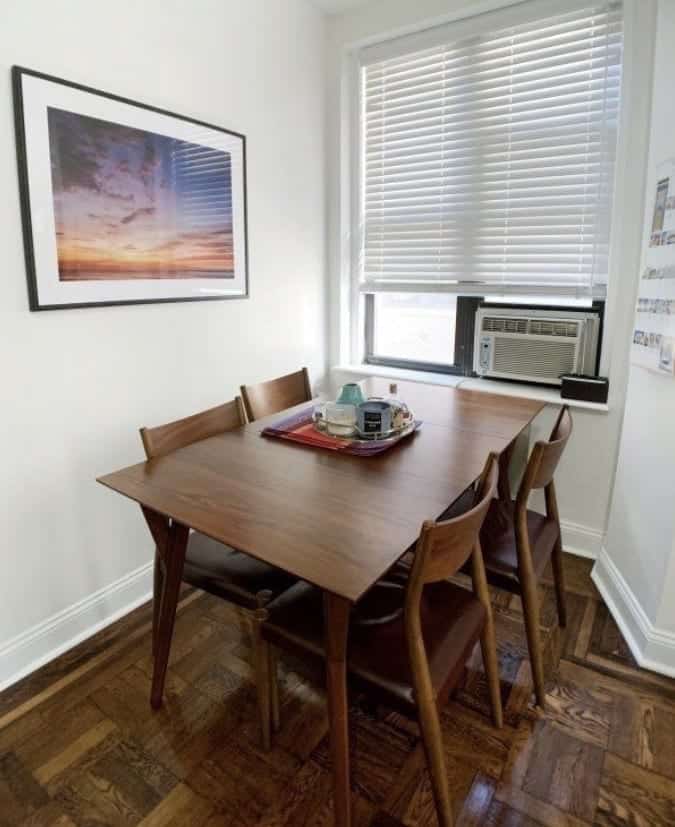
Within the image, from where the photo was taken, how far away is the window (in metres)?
2.31

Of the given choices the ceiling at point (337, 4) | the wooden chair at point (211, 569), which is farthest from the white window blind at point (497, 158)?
the wooden chair at point (211, 569)

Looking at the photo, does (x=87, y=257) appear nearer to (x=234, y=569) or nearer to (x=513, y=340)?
(x=234, y=569)

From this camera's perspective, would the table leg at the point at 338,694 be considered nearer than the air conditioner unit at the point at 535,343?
Yes

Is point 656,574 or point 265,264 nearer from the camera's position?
point 656,574

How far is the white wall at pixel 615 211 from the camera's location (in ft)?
6.98

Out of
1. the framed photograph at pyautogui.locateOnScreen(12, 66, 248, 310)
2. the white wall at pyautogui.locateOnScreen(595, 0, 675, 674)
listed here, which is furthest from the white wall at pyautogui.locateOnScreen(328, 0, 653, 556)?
the framed photograph at pyautogui.locateOnScreen(12, 66, 248, 310)

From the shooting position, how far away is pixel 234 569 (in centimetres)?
158

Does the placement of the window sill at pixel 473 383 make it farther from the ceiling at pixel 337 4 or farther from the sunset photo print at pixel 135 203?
the ceiling at pixel 337 4

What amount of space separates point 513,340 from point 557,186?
71cm

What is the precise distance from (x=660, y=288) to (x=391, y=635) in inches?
58.8

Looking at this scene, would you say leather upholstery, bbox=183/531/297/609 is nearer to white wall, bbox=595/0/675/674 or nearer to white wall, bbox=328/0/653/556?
white wall, bbox=595/0/675/674

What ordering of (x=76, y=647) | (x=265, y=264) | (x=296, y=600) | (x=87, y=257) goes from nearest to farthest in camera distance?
1. (x=296, y=600)
2. (x=87, y=257)
3. (x=76, y=647)
4. (x=265, y=264)

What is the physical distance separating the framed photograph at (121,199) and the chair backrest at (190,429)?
0.53 meters

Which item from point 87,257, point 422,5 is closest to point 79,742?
point 87,257
